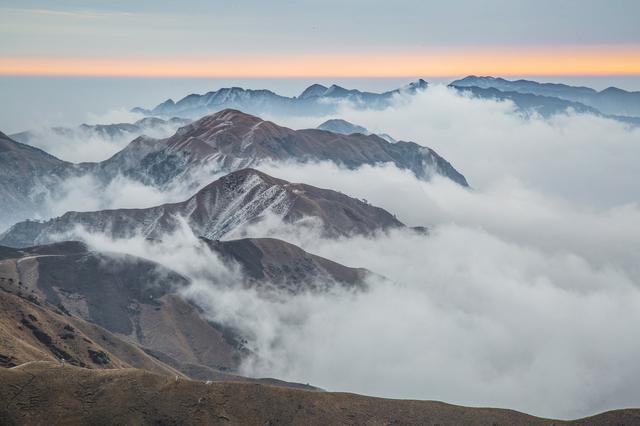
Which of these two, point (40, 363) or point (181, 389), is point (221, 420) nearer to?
point (181, 389)

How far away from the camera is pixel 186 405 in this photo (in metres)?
162

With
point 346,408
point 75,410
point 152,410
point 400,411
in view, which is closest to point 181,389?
point 152,410

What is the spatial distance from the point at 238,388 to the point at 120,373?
30.4m

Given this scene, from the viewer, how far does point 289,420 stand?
554 ft

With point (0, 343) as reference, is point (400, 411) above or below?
below

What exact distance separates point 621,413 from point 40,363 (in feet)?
498

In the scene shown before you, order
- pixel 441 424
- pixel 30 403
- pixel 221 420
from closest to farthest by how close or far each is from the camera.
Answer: pixel 30 403 < pixel 221 420 < pixel 441 424

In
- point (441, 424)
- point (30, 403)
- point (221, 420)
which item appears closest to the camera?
point (30, 403)

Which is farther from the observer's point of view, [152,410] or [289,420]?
[289,420]

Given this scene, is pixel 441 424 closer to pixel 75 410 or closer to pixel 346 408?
pixel 346 408

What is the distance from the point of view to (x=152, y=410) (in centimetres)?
15825

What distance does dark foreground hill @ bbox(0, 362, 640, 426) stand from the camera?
495ft

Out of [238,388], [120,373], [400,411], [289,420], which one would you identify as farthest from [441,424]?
[120,373]

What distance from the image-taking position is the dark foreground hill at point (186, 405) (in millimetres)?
151000
